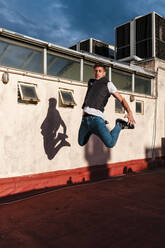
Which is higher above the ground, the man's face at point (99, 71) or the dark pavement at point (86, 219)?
the man's face at point (99, 71)

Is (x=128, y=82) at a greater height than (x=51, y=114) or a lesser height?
greater

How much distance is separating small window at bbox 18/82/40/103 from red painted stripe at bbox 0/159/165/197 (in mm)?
2217

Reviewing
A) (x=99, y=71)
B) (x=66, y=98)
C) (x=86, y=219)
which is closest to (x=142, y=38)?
(x=66, y=98)

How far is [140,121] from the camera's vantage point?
10.5 m

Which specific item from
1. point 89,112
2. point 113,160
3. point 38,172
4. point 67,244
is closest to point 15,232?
point 67,244

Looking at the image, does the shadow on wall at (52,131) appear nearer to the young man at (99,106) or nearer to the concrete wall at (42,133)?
the concrete wall at (42,133)

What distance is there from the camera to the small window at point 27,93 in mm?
6570

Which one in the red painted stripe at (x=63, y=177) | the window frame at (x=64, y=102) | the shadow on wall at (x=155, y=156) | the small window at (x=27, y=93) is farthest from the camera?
the shadow on wall at (x=155, y=156)

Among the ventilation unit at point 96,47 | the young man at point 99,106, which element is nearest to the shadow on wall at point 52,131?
the young man at point 99,106

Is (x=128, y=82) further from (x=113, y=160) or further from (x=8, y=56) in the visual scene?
(x=8, y=56)

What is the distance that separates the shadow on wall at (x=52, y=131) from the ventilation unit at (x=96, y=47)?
50.1 ft

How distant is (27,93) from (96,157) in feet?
11.8

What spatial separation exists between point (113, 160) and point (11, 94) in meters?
4.88

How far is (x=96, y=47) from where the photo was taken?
22.0 metres
